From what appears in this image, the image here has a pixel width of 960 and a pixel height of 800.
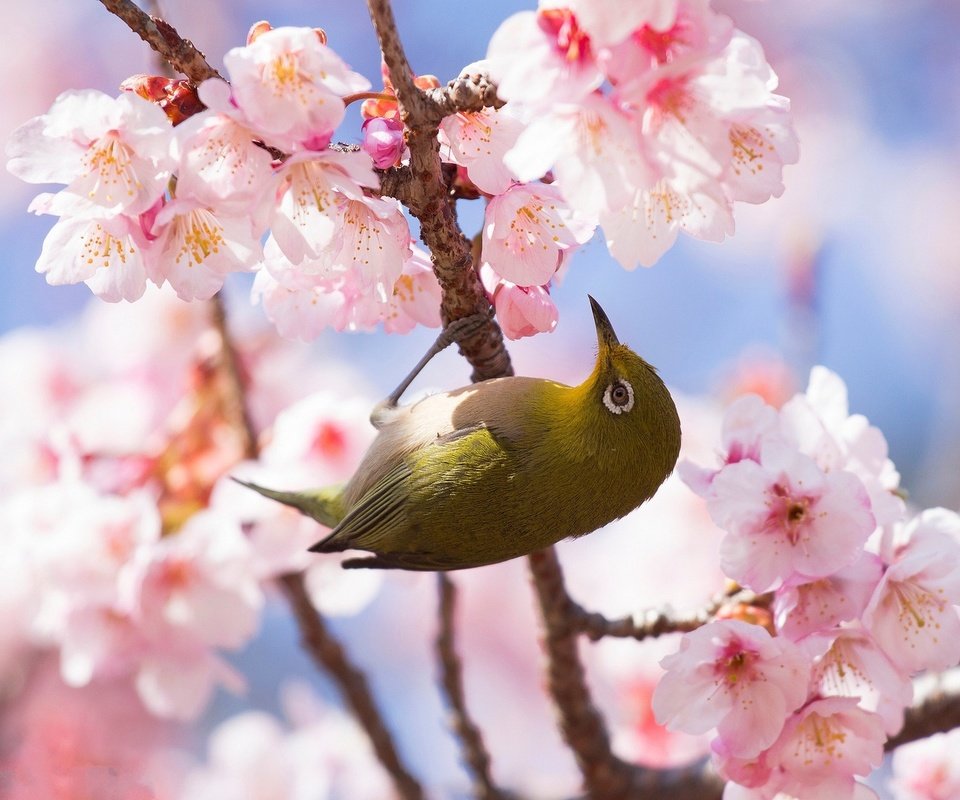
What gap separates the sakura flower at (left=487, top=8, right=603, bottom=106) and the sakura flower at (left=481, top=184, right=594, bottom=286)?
0.35 metres

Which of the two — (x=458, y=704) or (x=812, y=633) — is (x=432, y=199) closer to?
(x=812, y=633)

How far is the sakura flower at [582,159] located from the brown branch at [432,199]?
0.23 meters

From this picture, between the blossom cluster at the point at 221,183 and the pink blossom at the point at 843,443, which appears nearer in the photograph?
the blossom cluster at the point at 221,183

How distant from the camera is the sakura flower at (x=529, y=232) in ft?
5.13

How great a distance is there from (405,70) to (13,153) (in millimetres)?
537

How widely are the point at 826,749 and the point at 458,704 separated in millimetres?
1160

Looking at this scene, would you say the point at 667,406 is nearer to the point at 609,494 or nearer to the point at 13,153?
the point at 609,494

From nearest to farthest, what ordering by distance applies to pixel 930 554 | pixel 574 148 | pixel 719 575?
1. pixel 574 148
2. pixel 930 554
3. pixel 719 575

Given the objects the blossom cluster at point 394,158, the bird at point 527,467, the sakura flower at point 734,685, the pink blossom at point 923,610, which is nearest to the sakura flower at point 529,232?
the blossom cluster at point 394,158

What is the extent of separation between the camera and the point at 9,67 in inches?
187

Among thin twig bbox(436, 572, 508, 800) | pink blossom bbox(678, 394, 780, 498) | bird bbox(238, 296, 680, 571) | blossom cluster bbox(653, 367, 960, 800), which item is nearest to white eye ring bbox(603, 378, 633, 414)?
bird bbox(238, 296, 680, 571)

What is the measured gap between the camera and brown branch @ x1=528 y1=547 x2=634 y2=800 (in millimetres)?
2154

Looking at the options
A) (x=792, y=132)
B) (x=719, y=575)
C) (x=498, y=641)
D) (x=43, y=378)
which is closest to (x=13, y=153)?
(x=792, y=132)

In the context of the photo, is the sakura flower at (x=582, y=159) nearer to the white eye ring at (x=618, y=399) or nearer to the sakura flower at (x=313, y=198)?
the sakura flower at (x=313, y=198)
